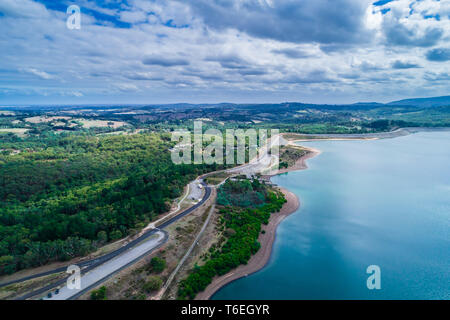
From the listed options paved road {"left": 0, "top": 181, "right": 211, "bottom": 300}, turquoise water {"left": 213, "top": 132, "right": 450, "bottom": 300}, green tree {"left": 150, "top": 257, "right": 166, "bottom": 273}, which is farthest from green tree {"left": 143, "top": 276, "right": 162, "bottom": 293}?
turquoise water {"left": 213, "top": 132, "right": 450, "bottom": 300}

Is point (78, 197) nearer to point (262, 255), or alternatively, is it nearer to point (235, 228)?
point (235, 228)

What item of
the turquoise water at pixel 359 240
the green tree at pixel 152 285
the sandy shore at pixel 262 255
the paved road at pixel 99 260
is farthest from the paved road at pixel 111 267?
the turquoise water at pixel 359 240

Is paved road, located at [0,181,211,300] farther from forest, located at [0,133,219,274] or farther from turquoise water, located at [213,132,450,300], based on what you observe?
turquoise water, located at [213,132,450,300]

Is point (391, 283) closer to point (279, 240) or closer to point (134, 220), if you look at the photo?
point (279, 240)

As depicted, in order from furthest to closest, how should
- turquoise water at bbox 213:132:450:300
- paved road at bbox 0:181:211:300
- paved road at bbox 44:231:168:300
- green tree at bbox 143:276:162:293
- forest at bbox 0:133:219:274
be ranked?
forest at bbox 0:133:219:274
turquoise water at bbox 213:132:450:300
green tree at bbox 143:276:162:293
paved road at bbox 0:181:211:300
paved road at bbox 44:231:168:300

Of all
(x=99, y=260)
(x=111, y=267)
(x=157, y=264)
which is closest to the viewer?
(x=111, y=267)

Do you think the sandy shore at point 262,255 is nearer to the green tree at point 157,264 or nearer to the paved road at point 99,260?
the green tree at point 157,264

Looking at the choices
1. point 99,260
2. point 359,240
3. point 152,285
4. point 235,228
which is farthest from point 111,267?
point 359,240
